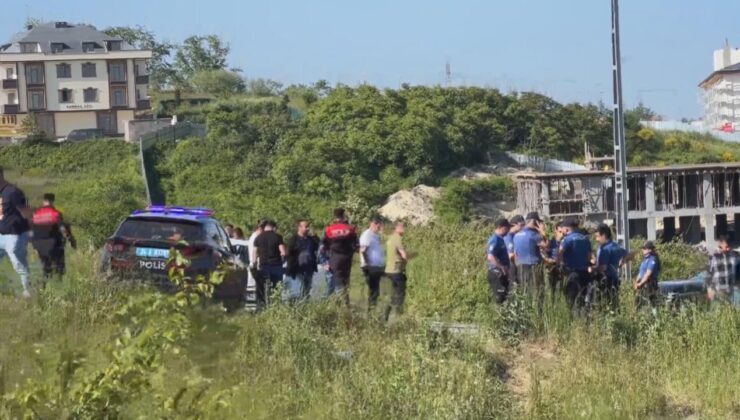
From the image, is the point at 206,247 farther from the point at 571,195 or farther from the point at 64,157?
the point at 64,157

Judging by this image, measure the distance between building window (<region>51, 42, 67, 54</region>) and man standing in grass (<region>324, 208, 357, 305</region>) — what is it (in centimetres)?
8453

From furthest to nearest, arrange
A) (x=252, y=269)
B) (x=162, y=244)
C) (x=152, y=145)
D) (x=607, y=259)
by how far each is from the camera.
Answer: (x=152, y=145)
(x=252, y=269)
(x=607, y=259)
(x=162, y=244)

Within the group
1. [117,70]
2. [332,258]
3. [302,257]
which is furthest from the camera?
[117,70]

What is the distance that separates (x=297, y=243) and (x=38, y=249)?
4404mm

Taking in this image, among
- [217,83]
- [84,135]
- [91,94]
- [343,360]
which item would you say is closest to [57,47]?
[91,94]

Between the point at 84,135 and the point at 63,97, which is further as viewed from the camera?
the point at 63,97

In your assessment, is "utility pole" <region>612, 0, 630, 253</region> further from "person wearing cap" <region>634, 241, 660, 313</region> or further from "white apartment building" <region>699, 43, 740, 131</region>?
"white apartment building" <region>699, 43, 740, 131</region>

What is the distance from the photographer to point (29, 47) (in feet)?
325

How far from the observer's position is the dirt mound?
60.7 metres

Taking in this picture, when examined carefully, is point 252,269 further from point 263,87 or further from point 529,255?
point 263,87

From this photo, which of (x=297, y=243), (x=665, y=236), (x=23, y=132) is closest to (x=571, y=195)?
(x=665, y=236)

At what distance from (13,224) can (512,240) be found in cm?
619

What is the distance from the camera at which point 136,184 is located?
211ft

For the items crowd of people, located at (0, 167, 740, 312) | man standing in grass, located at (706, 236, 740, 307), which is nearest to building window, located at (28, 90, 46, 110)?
crowd of people, located at (0, 167, 740, 312)
